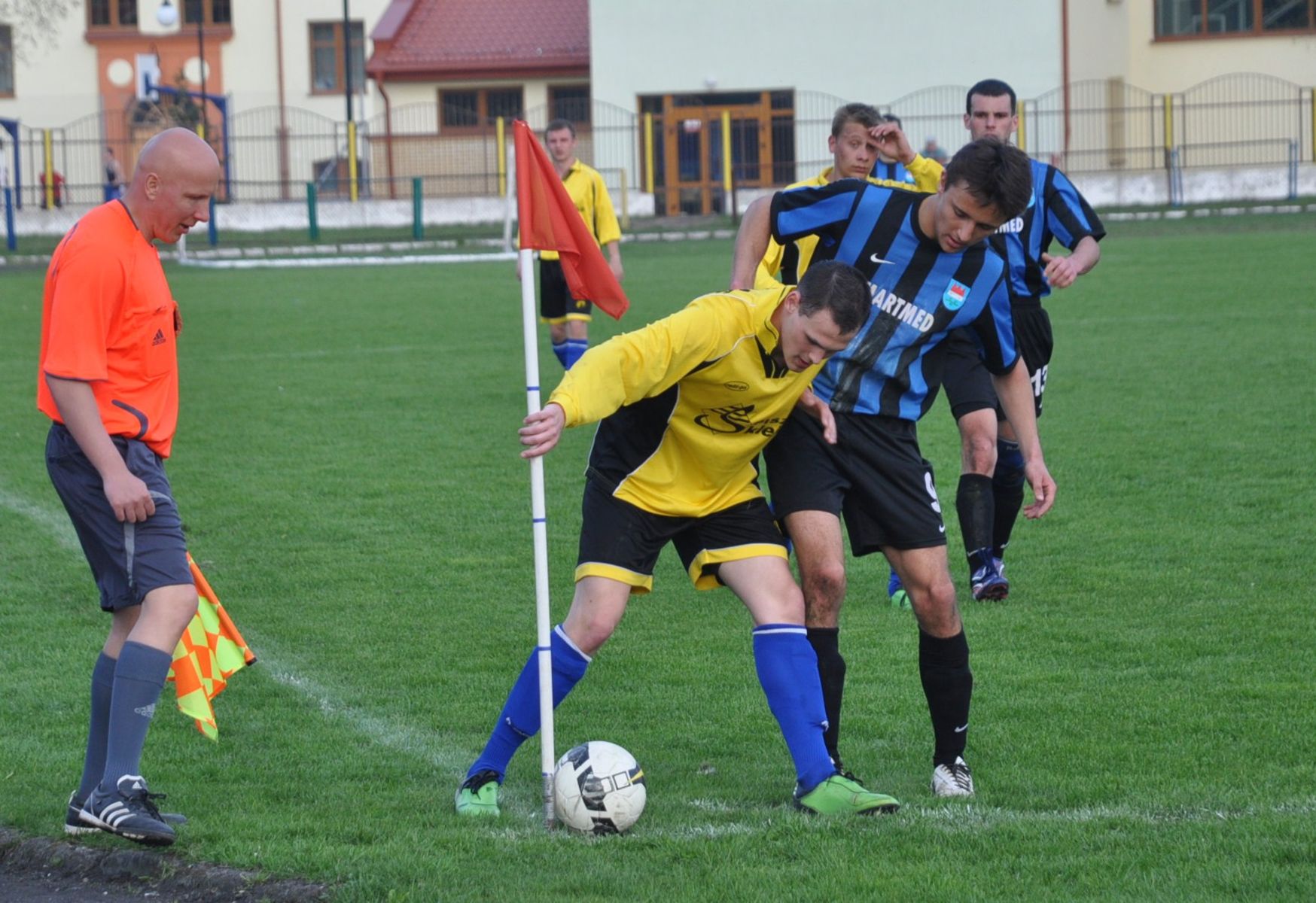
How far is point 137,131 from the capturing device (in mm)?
44219

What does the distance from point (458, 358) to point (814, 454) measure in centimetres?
1033

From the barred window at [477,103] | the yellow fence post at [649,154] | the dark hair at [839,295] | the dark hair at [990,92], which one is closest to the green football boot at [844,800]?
the dark hair at [839,295]

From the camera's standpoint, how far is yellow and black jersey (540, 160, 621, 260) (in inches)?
523

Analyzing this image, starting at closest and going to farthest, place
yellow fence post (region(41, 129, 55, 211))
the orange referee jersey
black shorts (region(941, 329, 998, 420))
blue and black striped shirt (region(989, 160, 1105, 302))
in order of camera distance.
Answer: the orange referee jersey
black shorts (region(941, 329, 998, 420))
blue and black striped shirt (region(989, 160, 1105, 302))
yellow fence post (region(41, 129, 55, 211))

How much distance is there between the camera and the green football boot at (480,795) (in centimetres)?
439

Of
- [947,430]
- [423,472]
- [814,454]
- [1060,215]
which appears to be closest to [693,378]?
[814,454]

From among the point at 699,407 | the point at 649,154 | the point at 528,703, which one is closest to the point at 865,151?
the point at 699,407

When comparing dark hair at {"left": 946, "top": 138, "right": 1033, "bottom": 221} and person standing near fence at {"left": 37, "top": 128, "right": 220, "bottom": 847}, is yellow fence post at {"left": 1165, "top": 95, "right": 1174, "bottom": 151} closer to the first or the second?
dark hair at {"left": 946, "top": 138, "right": 1033, "bottom": 221}

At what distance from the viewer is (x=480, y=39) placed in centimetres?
4262

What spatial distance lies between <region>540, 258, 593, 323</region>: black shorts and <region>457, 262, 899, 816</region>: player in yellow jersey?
26.5 feet

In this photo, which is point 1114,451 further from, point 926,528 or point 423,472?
point 926,528

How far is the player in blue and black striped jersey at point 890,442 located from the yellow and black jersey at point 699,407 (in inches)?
6.1

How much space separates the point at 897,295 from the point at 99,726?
97.3 inches

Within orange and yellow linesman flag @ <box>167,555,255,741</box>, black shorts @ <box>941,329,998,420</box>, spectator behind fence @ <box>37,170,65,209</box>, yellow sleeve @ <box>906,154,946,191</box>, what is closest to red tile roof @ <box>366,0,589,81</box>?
spectator behind fence @ <box>37,170,65,209</box>
